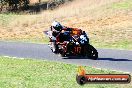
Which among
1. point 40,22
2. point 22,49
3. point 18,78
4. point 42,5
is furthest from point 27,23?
point 42,5

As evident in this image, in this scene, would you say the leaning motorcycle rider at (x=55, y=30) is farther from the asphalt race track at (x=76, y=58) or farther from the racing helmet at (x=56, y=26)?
the asphalt race track at (x=76, y=58)

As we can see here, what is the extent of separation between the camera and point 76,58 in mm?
20531

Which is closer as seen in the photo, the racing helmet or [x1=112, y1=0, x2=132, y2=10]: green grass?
the racing helmet

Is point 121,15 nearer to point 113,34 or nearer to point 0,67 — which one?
point 113,34

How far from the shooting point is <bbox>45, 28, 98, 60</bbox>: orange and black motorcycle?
798 inches

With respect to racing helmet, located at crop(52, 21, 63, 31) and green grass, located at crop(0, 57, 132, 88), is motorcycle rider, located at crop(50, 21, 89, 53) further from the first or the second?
green grass, located at crop(0, 57, 132, 88)

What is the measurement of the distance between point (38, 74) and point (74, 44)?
4825 millimetres

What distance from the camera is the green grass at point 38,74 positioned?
14.2 metres

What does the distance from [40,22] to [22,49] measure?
16163 millimetres


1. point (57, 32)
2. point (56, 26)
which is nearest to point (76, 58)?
point (57, 32)

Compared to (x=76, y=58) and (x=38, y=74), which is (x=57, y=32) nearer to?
(x=76, y=58)

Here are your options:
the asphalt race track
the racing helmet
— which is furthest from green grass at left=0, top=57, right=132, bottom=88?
the racing helmet

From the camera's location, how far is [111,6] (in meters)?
42.8

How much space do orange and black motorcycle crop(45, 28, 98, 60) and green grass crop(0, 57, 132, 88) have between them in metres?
1.74
